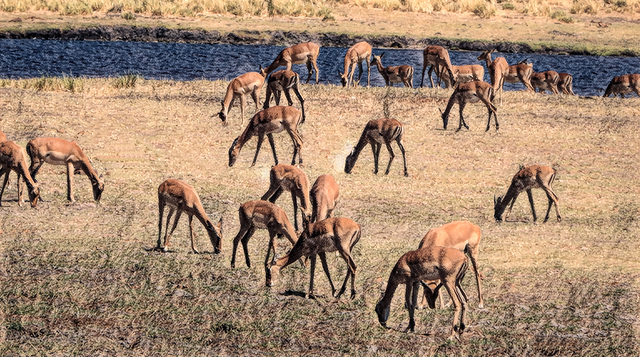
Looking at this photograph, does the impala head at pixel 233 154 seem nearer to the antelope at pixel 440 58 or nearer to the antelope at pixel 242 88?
the antelope at pixel 242 88

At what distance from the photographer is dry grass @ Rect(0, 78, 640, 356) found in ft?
31.7

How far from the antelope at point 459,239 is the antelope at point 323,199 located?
1.90 m

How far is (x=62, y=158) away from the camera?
568 inches

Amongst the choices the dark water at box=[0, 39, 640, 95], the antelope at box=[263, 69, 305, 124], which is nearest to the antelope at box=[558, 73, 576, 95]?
the dark water at box=[0, 39, 640, 95]

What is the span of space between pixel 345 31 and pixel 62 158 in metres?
30.8

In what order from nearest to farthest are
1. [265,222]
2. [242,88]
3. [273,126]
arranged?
[265,222], [273,126], [242,88]

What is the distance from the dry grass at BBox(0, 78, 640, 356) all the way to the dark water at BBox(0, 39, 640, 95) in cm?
1031

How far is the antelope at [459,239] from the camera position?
1050 cm

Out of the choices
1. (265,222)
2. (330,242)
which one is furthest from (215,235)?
(330,242)

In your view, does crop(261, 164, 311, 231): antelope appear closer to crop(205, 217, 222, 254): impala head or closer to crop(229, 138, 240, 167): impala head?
crop(205, 217, 222, 254): impala head

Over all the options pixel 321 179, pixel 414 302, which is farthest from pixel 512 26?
pixel 414 302

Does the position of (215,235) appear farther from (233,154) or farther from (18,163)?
(233,154)

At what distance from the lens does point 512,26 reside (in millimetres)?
46750

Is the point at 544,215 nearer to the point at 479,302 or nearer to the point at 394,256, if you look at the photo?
the point at 394,256
